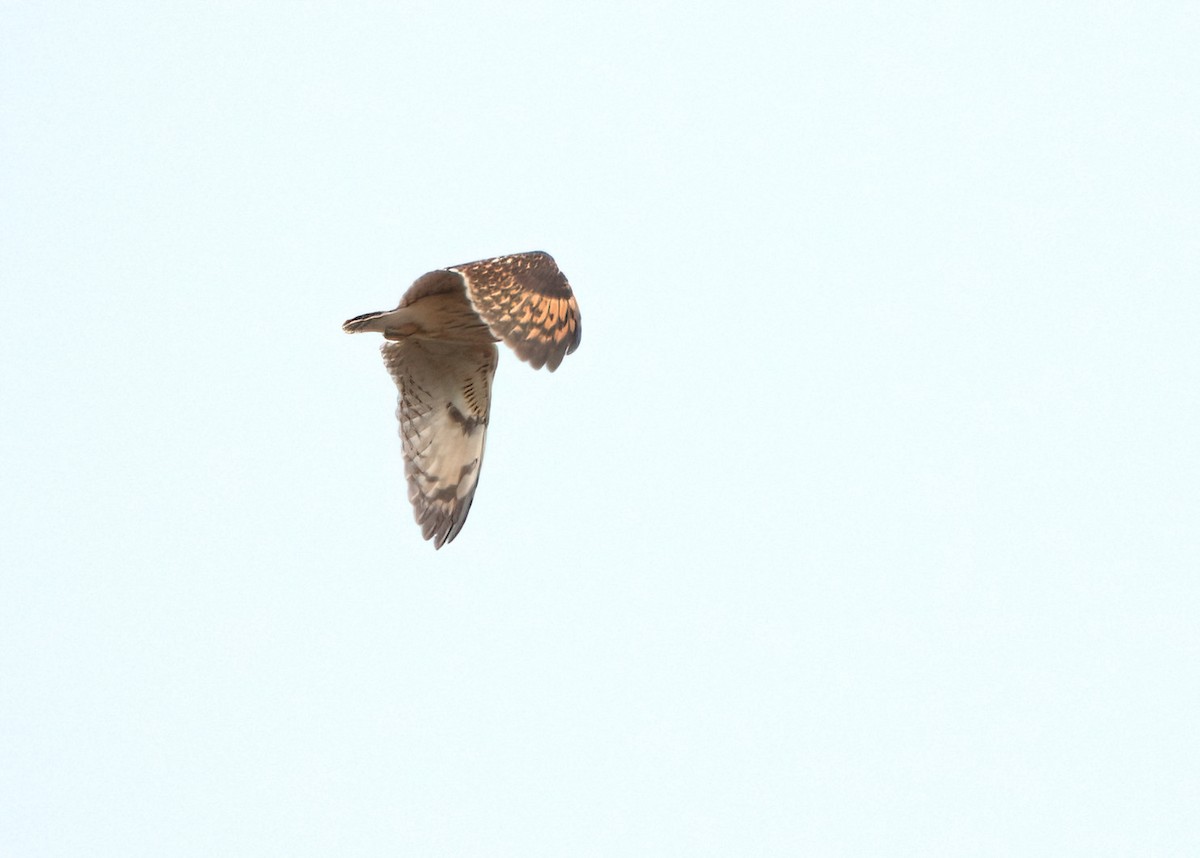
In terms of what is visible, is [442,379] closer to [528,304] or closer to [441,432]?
[441,432]

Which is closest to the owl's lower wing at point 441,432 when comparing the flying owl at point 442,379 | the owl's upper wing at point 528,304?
the flying owl at point 442,379

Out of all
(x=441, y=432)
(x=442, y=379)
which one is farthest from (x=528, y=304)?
(x=441, y=432)

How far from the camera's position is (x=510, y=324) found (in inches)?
416

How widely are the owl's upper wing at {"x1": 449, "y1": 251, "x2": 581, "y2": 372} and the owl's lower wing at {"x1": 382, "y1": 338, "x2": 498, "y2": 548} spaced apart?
2.32 meters

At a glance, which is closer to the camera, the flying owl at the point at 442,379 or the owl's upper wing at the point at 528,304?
the owl's upper wing at the point at 528,304

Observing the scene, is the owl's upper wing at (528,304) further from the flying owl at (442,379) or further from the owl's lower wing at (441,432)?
the owl's lower wing at (441,432)

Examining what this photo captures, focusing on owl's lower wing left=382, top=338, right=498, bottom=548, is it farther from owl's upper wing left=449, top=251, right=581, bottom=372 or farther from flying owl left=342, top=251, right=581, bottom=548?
owl's upper wing left=449, top=251, right=581, bottom=372

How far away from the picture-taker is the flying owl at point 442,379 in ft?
39.7

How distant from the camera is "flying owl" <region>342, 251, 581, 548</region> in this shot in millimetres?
12086

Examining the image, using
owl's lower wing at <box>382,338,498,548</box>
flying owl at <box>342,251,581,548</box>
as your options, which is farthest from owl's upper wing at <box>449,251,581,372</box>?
owl's lower wing at <box>382,338,498,548</box>

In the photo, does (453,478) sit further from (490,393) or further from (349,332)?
(349,332)

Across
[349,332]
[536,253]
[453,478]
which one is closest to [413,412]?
[453,478]

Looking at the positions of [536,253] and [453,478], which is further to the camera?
[453,478]

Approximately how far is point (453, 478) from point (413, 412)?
2.03 feet
